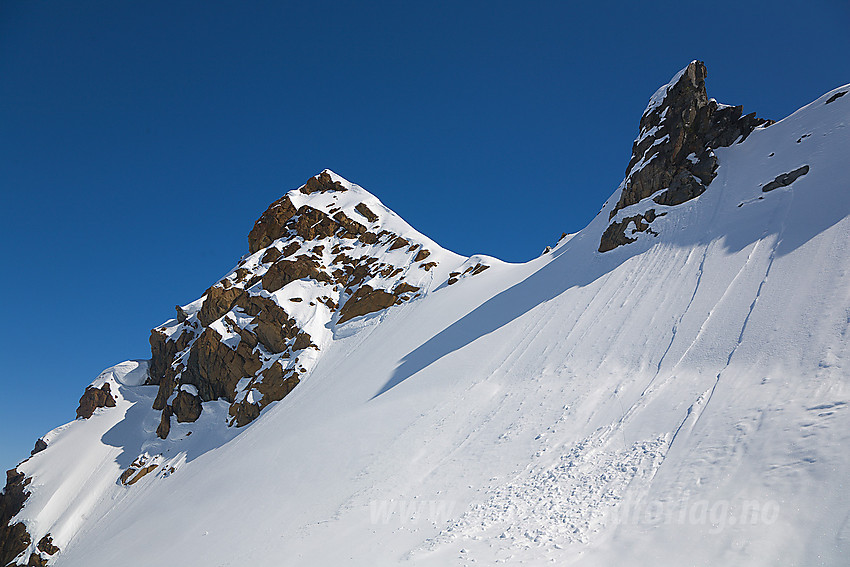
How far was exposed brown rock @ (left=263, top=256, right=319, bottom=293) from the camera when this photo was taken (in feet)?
134

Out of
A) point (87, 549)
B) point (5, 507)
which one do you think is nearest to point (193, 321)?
point (5, 507)

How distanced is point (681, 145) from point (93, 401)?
54654 mm

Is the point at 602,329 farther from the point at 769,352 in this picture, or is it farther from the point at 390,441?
the point at 390,441

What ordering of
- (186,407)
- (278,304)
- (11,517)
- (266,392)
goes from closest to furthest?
1. (266,392)
2. (11,517)
3. (186,407)
4. (278,304)

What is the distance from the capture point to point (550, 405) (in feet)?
49.4

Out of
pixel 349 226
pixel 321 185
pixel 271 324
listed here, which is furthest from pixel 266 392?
pixel 321 185

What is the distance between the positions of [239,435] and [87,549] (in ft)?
31.9

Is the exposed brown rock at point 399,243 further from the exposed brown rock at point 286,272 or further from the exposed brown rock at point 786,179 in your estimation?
the exposed brown rock at point 786,179

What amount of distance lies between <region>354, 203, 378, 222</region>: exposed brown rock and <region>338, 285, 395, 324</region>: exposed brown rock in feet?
36.4

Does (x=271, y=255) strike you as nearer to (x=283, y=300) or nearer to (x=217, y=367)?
(x=283, y=300)

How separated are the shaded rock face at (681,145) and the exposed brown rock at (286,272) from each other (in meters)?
26.1

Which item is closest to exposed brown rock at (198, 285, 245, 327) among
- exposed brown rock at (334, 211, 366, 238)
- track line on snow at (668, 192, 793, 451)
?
exposed brown rock at (334, 211, 366, 238)

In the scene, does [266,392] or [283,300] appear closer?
[266,392]

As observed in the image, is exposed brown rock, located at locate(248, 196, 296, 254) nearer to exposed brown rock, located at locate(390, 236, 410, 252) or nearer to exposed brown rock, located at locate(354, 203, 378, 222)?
exposed brown rock, located at locate(354, 203, 378, 222)
